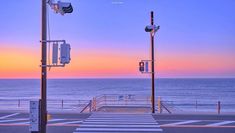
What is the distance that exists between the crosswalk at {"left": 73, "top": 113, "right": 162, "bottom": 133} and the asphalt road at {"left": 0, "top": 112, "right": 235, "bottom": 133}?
0.31m

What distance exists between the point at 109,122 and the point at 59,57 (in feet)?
26.8

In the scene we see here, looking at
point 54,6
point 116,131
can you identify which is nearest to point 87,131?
point 116,131

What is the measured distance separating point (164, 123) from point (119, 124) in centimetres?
216

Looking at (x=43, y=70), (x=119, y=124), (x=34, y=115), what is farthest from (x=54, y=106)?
(x=34, y=115)

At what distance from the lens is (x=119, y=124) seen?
16781mm

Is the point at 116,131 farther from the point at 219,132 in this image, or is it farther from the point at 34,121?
the point at 34,121

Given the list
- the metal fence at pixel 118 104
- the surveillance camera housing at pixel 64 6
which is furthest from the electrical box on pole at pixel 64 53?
the metal fence at pixel 118 104

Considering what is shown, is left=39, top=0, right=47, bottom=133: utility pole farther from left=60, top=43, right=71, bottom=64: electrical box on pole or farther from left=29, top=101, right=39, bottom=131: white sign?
left=60, top=43, right=71, bottom=64: electrical box on pole

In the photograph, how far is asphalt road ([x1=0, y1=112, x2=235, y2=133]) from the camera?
1524 cm

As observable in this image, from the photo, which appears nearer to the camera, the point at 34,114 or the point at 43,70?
the point at 34,114

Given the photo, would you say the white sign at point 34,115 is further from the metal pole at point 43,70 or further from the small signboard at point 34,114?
the metal pole at point 43,70

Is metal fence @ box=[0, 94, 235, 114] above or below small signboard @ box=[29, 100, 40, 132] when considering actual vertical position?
below

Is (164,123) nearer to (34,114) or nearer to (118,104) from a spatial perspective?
(34,114)

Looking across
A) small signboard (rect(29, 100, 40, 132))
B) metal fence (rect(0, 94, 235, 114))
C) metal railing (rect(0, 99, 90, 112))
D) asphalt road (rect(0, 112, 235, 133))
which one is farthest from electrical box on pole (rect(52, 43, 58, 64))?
metal railing (rect(0, 99, 90, 112))
